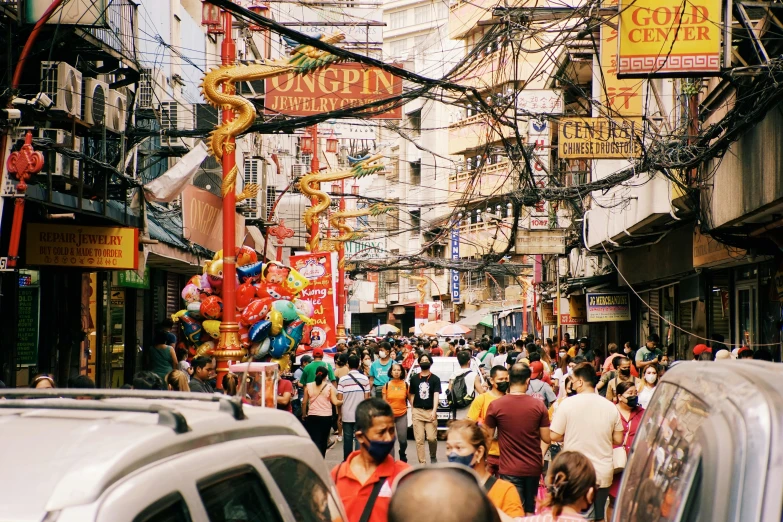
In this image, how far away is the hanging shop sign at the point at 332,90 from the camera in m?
19.3

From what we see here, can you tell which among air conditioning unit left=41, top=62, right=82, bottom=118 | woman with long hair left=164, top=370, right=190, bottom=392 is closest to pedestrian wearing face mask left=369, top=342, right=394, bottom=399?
air conditioning unit left=41, top=62, right=82, bottom=118

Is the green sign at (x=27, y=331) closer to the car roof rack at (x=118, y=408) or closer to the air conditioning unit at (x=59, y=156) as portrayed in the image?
the air conditioning unit at (x=59, y=156)

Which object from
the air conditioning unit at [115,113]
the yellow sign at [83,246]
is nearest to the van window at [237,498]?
the yellow sign at [83,246]

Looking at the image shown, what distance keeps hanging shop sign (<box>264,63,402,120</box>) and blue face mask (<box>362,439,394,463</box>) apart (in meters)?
13.1

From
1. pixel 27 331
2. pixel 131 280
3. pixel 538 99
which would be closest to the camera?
pixel 27 331

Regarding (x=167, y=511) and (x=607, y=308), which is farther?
(x=607, y=308)

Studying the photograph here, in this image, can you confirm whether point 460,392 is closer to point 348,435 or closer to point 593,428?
point 348,435

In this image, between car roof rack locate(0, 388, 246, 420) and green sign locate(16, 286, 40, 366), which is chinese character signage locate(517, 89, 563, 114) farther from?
car roof rack locate(0, 388, 246, 420)

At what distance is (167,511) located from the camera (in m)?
2.70

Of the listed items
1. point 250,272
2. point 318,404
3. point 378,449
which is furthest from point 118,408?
point 250,272

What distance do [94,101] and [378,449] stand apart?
10.2m

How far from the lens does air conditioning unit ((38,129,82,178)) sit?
1320cm

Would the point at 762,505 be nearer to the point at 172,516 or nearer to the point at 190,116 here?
the point at 172,516

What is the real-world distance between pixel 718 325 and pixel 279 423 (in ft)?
62.5
